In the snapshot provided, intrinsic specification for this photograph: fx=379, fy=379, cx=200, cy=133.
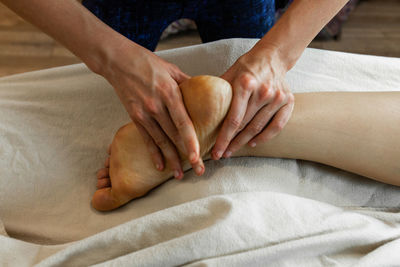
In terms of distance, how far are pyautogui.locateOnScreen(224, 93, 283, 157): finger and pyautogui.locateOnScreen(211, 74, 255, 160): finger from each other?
27 mm

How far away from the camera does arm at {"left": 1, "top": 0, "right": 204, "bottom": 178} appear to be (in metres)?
0.74

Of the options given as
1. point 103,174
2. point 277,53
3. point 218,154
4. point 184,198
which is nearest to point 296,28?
point 277,53

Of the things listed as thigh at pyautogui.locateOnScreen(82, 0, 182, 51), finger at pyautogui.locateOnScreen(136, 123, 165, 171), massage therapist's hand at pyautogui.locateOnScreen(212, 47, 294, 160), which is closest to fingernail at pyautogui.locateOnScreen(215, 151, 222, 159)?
massage therapist's hand at pyautogui.locateOnScreen(212, 47, 294, 160)

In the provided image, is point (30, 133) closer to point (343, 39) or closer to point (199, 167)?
point (199, 167)

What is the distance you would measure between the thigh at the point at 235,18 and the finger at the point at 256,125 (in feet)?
1.42

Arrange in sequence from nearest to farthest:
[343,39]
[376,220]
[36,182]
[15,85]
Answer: [376,220] < [36,182] < [15,85] < [343,39]

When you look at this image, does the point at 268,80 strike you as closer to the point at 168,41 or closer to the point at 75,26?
the point at 75,26

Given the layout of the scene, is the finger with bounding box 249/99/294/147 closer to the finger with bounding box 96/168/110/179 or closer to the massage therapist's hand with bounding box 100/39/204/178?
the massage therapist's hand with bounding box 100/39/204/178

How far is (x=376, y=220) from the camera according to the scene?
2.49 ft

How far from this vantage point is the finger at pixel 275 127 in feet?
2.53

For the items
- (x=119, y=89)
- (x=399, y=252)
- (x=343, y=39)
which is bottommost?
(x=343, y=39)

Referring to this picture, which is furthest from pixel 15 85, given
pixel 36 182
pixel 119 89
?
pixel 119 89

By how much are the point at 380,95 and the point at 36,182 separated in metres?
0.80

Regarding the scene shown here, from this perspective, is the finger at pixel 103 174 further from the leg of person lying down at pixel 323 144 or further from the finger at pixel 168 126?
the finger at pixel 168 126
